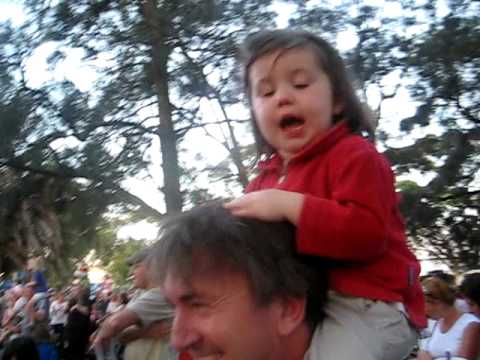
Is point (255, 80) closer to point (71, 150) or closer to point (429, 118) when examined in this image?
point (71, 150)

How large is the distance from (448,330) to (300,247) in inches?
141

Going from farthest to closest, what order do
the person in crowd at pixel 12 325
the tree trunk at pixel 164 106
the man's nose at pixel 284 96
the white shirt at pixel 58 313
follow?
the white shirt at pixel 58 313 → the person in crowd at pixel 12 325 → the tree trunk at pixel 164 106 → the man's nose at pixel 284 96

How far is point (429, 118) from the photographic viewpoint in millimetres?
11227

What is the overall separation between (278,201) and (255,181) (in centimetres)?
42

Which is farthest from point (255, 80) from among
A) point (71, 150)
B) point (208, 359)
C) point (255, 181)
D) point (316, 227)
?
point (71, 150)

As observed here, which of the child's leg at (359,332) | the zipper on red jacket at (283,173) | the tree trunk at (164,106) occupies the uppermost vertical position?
the zipper on red jacket at (283,173)

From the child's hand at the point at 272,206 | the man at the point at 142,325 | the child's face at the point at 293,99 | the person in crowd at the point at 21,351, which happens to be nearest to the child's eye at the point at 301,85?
the child's face at the point at 293,99

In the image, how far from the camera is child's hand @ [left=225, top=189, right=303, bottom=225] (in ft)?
4.56

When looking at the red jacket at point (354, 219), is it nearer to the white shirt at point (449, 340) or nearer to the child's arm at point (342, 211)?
the child's arm at point (342, 211)

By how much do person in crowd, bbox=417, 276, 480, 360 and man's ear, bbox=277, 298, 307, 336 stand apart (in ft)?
9.95

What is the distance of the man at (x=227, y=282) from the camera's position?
135cm

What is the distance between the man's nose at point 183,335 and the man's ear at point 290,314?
7.6 inches

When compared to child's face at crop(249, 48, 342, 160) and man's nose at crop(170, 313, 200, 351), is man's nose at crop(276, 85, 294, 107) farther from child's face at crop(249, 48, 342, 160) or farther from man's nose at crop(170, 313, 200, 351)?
man's nose at crop(170, 313, 200, 351)

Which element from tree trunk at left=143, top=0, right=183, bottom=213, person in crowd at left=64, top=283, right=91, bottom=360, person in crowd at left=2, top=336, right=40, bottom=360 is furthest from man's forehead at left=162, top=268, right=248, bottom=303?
person in crowd at left=64, top=283, right=91, bottom=360
